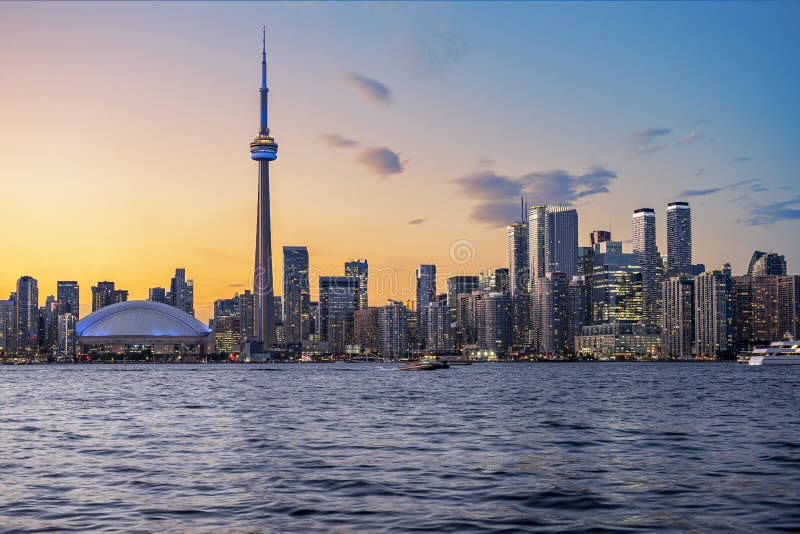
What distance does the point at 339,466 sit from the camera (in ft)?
116

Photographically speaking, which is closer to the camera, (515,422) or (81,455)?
(81,455)

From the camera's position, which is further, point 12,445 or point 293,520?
point 12,445

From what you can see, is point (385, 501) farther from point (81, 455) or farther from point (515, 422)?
point (515, 422)

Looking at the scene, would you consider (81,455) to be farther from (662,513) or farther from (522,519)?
(662,513)

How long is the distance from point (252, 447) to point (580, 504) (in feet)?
66.5

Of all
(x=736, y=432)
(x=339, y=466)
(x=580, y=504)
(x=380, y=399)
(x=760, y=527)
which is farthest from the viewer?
(x=380, y=399)

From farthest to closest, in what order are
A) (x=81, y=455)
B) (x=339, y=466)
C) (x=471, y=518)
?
1. (x=81, y=455)
2. (x=339, y=466)
3. (x=471, y=518)

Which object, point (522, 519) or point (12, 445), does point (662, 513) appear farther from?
point (12, 445)

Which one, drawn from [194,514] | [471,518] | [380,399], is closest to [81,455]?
[194,514]

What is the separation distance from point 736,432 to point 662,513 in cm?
2756

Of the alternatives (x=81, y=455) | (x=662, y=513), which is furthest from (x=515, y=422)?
(x=662, y=513)

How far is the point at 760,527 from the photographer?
2291 cm

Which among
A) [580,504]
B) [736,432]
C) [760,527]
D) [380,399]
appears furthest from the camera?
[380,399]

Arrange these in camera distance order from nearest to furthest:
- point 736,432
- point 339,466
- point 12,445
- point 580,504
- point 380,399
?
point 580,504
point 339,466
point 12,445
point 736,432
point 380,399
